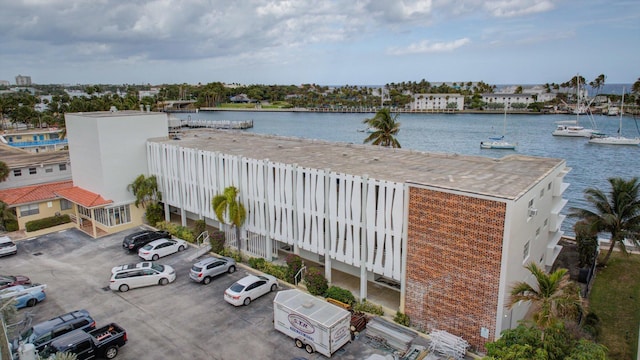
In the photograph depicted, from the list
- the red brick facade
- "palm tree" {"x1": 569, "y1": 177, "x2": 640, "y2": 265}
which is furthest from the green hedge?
"palm tree" {"x1": 569, "y1": 177, "x2": 640, "y2": 265}

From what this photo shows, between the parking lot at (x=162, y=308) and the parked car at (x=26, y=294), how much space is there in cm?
36

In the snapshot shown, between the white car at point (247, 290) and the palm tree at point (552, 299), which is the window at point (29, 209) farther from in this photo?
the palm tree at point (552, 299)

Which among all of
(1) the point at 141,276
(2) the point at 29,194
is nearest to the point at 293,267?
(1) the point at 141,276

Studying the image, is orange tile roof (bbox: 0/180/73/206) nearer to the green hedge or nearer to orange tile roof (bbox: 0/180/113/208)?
orange tile roof (bbox: 0/180/113/208)

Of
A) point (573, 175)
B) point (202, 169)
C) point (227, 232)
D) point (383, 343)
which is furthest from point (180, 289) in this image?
point (573, 175)

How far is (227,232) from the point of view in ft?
106

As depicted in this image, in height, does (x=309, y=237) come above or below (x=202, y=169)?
below

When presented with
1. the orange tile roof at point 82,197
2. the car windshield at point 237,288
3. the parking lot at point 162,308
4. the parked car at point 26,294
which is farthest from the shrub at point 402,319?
the orange tile roof at point 82,197

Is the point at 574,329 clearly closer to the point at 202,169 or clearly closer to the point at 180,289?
the point at 180,289

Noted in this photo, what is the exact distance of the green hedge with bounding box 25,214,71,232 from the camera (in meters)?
35.3

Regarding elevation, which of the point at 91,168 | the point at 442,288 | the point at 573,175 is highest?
the point at 91,168

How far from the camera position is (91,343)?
18484 millimetres

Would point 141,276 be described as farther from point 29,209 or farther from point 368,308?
point 29,209

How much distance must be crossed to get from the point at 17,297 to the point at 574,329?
89.2 feet
